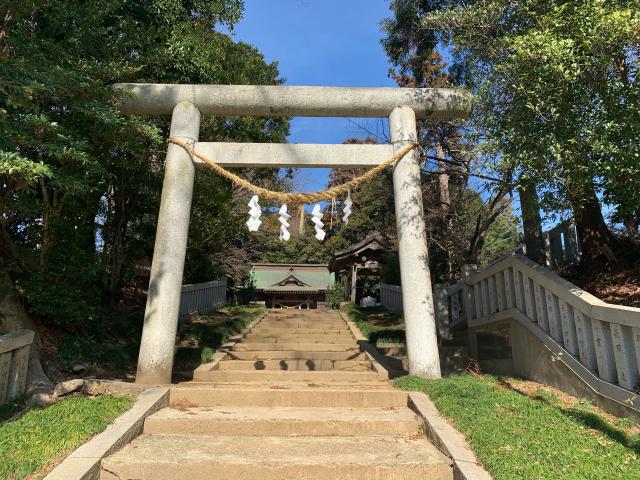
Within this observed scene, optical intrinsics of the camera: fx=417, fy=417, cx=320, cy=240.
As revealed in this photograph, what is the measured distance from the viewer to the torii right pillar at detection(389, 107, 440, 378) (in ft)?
18.6

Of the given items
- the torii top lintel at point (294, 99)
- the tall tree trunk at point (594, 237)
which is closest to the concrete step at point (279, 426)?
the torii top lintel at point (294, 99)

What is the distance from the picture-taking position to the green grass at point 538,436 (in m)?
2.84

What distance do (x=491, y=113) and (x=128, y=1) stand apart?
772cm

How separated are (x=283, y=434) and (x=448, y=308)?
6.31 meters

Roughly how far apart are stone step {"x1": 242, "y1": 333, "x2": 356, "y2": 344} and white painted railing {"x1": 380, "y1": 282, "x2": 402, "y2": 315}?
4.46 m

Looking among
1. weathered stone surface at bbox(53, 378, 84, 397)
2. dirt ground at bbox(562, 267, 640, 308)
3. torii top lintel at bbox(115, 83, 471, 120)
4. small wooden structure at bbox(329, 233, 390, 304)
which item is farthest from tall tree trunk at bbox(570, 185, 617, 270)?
small wooden structure at bbox(329, 233, 390, 304)

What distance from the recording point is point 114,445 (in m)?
3.41

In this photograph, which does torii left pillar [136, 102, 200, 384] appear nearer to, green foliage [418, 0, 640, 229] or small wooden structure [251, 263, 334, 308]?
green foliage [418, 0, 640, 229]

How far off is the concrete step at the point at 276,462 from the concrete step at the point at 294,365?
10.5 feet

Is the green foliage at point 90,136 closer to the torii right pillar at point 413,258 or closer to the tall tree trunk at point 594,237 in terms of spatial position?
the torii right pillar at point 413,258

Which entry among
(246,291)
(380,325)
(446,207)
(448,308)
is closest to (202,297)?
(380,325)

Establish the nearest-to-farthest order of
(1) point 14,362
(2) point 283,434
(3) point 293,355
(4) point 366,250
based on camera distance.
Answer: (2) point 283,434 → (1) point 14,362 → (3) point 293,355 → (4) point 366,250

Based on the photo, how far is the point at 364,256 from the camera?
19.8 metres

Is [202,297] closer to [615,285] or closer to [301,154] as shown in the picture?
[301,154]
